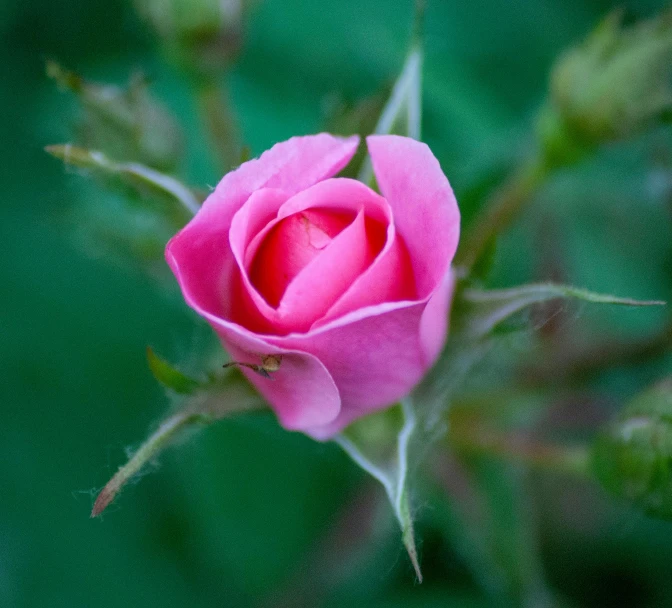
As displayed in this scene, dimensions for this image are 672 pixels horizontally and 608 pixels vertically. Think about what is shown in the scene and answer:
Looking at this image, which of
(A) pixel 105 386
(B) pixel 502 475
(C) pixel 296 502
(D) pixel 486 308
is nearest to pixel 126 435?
(A) pixel 105 386

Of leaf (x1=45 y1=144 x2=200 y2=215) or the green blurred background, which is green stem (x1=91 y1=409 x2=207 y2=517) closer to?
leaf (x1=45 y1=144 x2=200 y2=215)

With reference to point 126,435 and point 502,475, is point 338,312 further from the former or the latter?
point 126,435

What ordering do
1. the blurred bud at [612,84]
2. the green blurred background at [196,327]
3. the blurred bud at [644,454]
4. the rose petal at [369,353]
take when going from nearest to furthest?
the rose petal at [369,353]
the blurred bud at [644,454]
the blurred bud at [612,84]
the green blurred background at [196,327]

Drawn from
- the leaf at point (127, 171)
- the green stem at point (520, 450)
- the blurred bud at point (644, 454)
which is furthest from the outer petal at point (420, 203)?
the green stem at point (520, 450)

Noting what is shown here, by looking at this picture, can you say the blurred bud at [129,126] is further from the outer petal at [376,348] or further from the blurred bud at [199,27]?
the outer petal at [376,348]

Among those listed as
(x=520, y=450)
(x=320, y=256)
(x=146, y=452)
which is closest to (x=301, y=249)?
(x=320, y=256)

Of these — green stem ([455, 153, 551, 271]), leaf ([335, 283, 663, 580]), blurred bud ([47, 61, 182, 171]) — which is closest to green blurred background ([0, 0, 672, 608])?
green stem ([455, 153, 551, 271])

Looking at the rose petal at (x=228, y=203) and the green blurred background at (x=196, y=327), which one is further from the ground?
the rose petal at (x=228, y=203)
